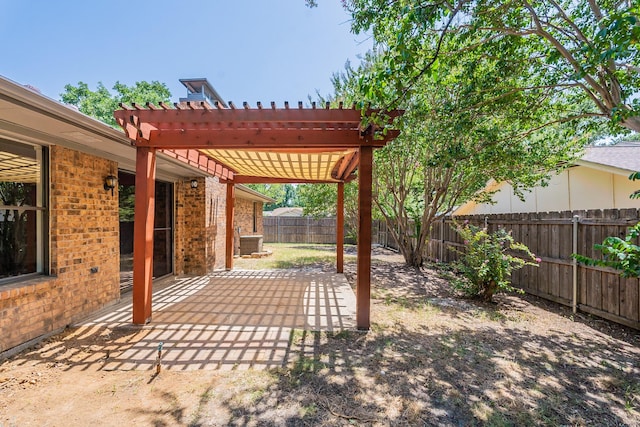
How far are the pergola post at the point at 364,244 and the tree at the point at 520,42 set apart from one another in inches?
43.2

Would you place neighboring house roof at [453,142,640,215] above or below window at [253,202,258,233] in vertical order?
above

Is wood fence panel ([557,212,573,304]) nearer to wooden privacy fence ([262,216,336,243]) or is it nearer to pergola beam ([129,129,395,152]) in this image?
pergola beam ([129,129,395,152])

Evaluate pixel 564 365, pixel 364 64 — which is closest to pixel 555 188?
pixel 364 64

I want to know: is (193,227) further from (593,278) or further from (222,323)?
(593,278)

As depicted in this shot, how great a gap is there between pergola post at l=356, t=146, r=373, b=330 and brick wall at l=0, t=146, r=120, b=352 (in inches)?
160

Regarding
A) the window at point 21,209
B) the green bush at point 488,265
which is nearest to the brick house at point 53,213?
the window at point 21,209

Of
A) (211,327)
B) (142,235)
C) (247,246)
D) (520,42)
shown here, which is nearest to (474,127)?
(520,42)

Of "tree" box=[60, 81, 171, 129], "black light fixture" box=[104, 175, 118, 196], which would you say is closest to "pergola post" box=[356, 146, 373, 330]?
"black light fixture" box=[104, 175, 118, 196]

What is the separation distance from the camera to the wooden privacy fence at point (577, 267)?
418cm

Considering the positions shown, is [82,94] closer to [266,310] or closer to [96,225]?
[96,225]

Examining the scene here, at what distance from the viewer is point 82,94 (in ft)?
97.8

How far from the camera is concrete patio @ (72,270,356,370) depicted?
10.7 ft

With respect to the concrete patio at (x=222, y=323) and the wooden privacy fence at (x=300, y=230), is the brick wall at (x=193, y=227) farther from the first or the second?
the wooden privacy fence at (x=300, y=230)

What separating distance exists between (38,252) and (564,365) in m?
6.57
